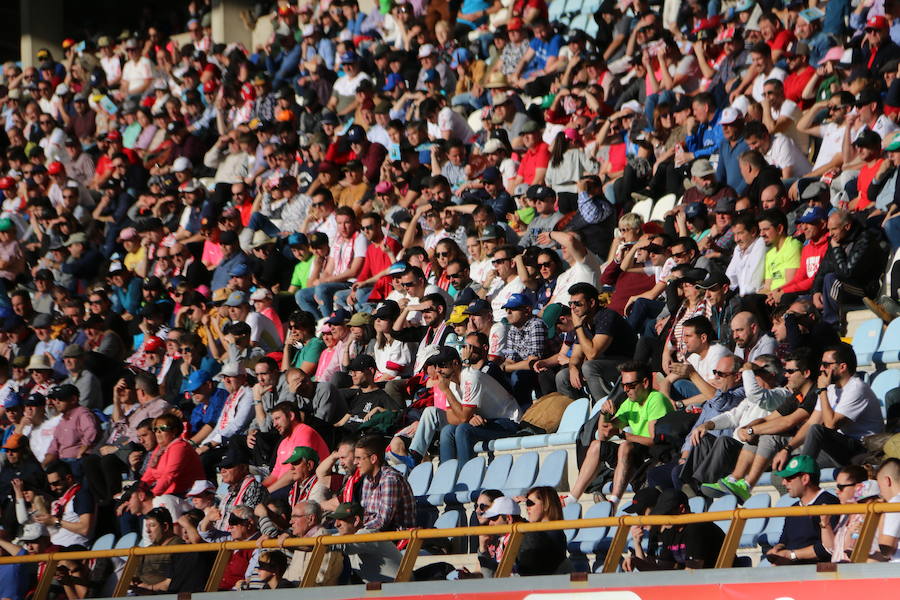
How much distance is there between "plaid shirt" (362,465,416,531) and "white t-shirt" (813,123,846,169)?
457 cm

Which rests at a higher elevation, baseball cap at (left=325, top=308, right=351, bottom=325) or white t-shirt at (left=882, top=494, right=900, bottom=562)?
white t-shirt at (left=882, top=494, right=900, bottom=562)

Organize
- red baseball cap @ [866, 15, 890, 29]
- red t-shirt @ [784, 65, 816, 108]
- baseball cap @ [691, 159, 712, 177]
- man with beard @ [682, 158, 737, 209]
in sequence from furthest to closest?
red t-shirt @ [784, 65, 816, 108], red baseball cap @ [866, 15, 890, 29], baseball cap @ [691, 159, 712, 177], man with beard @ [682, 158, 737, 209]

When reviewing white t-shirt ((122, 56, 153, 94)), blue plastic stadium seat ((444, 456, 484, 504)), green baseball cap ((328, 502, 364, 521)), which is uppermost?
white t-shirt ((122, 56, 153, 94))

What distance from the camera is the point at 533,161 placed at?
44.5 ft

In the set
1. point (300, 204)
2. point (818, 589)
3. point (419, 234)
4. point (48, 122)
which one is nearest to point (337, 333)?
point (419, 234)

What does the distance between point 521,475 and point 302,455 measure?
159cm

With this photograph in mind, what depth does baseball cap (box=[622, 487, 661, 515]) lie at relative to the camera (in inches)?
298

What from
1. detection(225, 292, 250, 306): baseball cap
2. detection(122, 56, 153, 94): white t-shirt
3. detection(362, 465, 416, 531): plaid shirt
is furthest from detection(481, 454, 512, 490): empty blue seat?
detection(122, 56, 153, 94): white t-shirt

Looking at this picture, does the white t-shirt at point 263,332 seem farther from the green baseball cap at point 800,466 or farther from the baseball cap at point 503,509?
the green baseball cap at point 800,466

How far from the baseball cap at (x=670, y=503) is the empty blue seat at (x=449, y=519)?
1.92 metres

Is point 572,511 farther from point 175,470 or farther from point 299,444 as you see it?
point 175,470

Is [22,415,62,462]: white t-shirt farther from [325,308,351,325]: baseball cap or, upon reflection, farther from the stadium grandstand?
[325,308,351,325]: baseball cap

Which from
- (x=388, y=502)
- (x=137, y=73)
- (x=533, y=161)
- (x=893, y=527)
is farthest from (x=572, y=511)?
(x=137, y=73)

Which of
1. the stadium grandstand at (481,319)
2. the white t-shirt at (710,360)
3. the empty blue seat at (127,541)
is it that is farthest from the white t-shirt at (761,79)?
the empty blue seat at (127,541)
